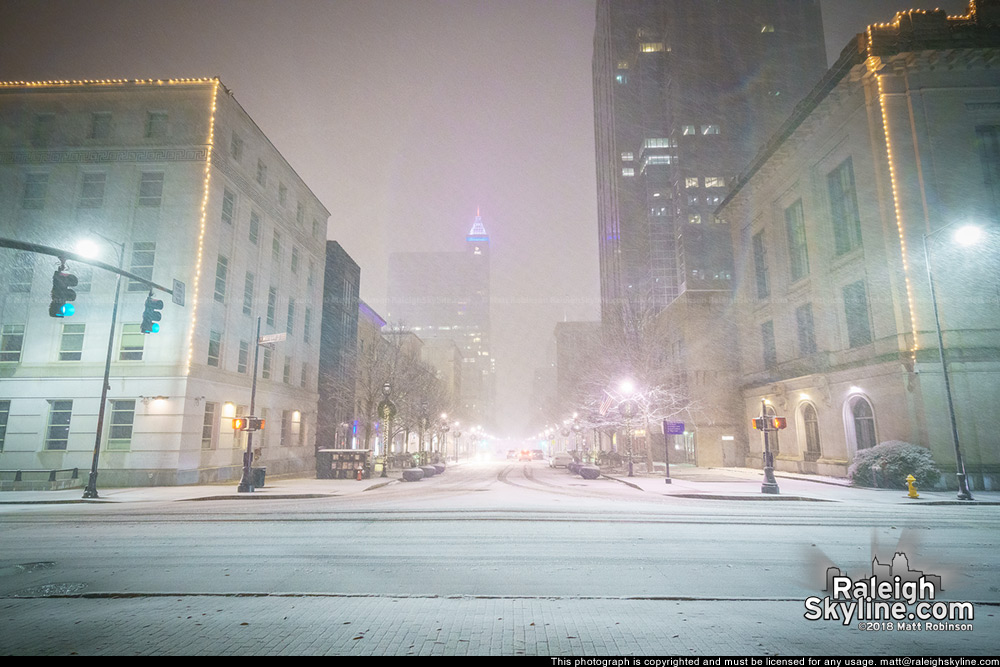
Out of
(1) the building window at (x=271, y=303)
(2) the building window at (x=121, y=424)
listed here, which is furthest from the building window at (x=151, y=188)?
(2) the building window at (x=121, y=424)

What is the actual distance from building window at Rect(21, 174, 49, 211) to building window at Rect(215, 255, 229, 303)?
9.89 m

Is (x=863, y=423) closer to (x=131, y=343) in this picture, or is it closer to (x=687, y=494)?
(x=687, y=494)

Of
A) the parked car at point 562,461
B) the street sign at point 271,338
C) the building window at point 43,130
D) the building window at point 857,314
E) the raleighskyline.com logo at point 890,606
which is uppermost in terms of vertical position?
the building window at point 43,130

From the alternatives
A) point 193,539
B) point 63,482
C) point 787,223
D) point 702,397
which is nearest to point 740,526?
point 193,539

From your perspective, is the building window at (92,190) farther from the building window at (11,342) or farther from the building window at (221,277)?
the building window at (11,342)

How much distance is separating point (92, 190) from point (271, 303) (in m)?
11.9

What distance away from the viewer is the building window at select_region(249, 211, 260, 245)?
116 feet

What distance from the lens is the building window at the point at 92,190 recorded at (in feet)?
98.9


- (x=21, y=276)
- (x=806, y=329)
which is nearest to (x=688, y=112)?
(x=806, y=329)

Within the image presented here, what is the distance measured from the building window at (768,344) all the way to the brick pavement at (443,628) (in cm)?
3638

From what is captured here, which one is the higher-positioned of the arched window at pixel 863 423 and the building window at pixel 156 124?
the building window at pixel 156 124

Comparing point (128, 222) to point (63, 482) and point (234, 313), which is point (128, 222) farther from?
point (63, 482)

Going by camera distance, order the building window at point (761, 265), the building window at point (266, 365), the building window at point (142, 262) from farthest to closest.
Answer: the building window at point (761, 265)
the building window at point (266, 365)
the building window at point (142, 262)

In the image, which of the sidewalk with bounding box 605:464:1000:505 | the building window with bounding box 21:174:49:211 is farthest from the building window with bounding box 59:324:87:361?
the sidewalk with bounding box 605:464:1000:505
